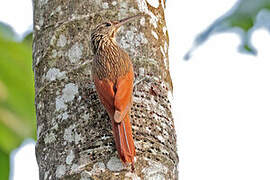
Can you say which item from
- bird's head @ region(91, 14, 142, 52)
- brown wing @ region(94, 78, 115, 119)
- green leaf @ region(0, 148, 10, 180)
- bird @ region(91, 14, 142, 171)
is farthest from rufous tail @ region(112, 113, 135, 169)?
green leaf @ region(0, 148, 10, 180)

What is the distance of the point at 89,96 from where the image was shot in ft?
9.67

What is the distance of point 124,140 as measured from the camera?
8.50ft

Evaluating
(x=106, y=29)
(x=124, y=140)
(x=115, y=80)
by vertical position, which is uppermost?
(x=106, y=29)

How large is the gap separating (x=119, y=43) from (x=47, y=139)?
30.3 inches

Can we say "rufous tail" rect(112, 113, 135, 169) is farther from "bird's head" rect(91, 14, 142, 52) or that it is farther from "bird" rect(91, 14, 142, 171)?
"bird's head" rect(91, 14, 142, 52)

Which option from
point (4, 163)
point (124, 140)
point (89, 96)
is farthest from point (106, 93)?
point (4, 163)

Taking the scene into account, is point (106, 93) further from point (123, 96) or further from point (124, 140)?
point (124, 140)

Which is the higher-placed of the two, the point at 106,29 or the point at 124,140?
the point at 106,29

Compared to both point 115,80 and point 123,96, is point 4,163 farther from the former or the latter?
point 115,80

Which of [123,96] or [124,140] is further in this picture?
[123,96]

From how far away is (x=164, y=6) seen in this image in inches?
147

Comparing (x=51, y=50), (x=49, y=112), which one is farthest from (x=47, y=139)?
(x=51, y=50)

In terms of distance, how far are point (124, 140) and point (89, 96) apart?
47cm

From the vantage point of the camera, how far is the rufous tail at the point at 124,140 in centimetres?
253
